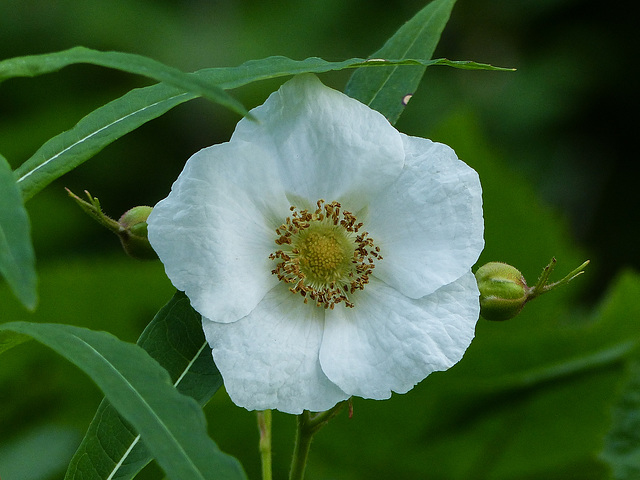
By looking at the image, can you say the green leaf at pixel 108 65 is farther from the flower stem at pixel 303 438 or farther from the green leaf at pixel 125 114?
the flower stem at pixel 303 438

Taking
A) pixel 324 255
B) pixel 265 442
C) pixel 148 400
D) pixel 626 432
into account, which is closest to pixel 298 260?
pixel 324 255

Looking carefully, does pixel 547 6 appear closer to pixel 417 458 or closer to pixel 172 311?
pixel 417 458

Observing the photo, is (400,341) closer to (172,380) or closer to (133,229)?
(172,380)

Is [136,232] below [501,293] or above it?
above

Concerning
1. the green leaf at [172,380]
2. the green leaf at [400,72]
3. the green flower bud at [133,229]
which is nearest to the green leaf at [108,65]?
the green flower bud at [133,229]

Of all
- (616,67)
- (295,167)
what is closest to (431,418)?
(295,167)

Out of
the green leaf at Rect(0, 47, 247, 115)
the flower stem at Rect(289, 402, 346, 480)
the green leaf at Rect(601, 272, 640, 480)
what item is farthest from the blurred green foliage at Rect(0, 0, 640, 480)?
the green leaf at Rect(0, 47, 247, 115)
